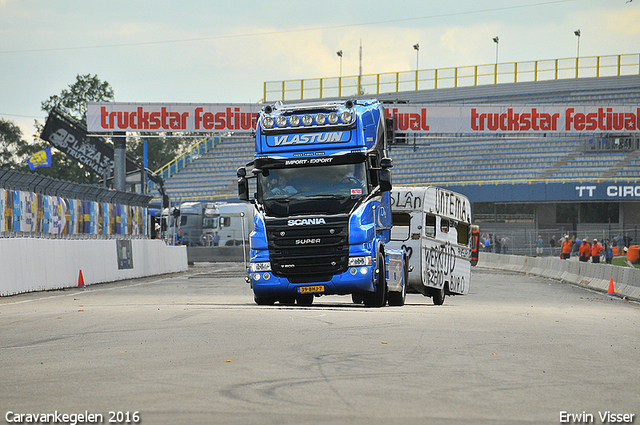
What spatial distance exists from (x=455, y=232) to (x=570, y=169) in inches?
1328

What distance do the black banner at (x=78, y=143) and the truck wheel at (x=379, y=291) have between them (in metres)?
28.1

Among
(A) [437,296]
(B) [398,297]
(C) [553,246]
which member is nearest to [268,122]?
(B) [398,297]

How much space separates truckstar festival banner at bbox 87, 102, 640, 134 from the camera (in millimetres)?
42281

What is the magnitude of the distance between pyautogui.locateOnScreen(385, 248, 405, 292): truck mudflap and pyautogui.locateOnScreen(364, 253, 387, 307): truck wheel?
773mm

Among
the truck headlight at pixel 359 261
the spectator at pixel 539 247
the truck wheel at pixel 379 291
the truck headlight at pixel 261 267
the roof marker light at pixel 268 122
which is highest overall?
the roof marker light at pixel 268 122

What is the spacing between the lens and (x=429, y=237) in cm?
2100

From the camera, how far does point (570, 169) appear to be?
54.9 m

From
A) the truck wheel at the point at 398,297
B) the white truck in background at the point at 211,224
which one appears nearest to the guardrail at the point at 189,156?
the white truck in background at the point at 211,224

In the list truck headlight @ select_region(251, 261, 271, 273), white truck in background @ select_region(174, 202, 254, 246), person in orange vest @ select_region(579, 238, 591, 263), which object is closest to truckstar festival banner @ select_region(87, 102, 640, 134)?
person in orange vest @ select_region(579, 238, 591, 263)

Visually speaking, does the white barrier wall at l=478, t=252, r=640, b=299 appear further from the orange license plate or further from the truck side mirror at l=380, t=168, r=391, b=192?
the orange license plate

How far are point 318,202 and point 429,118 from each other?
27849mm

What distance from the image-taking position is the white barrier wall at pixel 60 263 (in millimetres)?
21605

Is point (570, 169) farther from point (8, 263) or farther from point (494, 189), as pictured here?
point (8, 263)

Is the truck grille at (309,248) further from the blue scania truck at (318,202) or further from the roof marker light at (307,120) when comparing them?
the roof marker light at (307,120)
